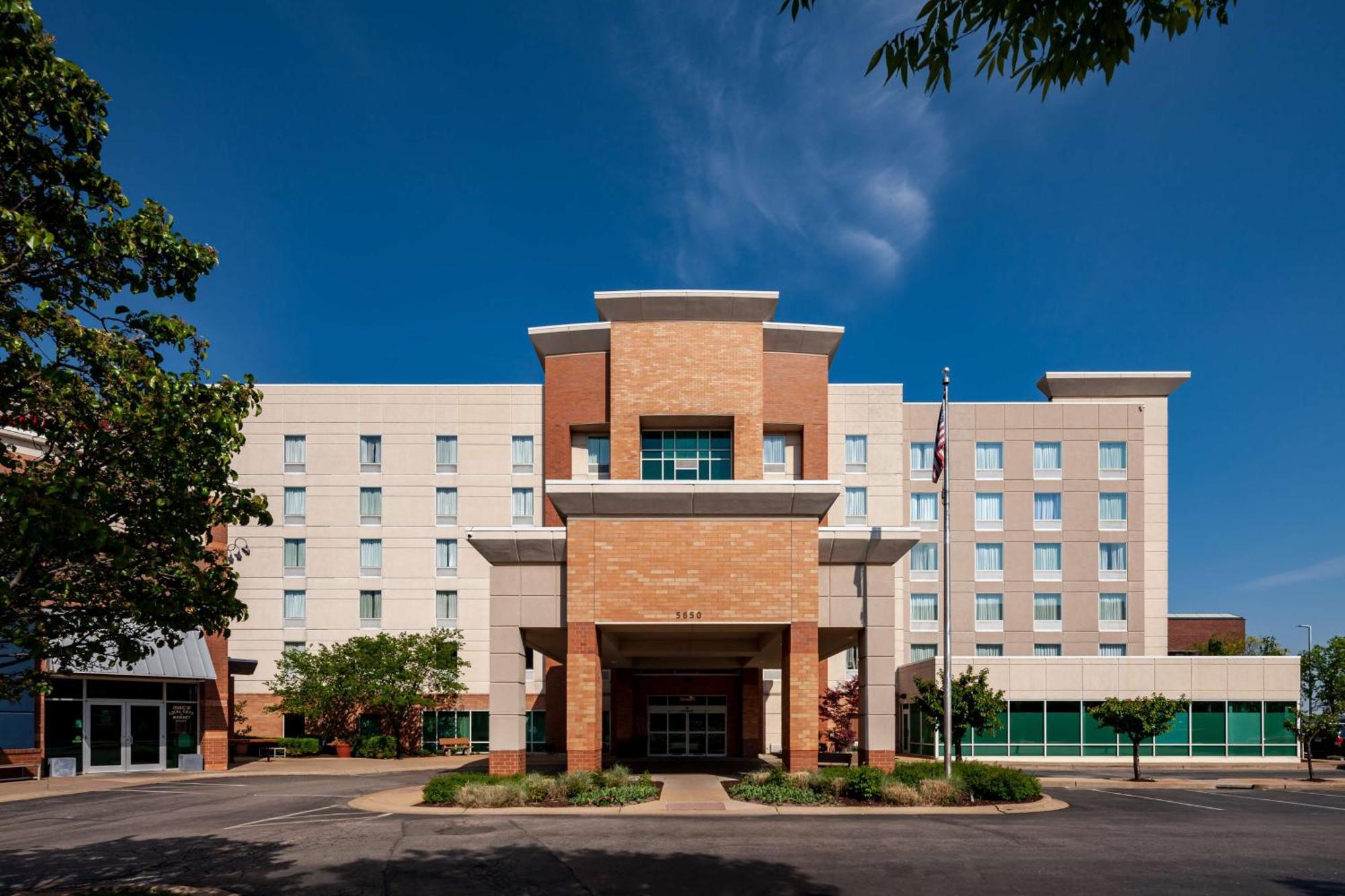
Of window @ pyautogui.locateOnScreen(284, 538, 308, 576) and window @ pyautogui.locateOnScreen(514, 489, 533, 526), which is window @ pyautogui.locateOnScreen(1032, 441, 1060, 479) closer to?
window @ pyautogui.locateOnScreen(514, 489, 533, 526)

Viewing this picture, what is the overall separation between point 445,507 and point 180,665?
18.4m

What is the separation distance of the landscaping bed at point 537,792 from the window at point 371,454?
31091 mm

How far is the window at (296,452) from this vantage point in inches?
2029

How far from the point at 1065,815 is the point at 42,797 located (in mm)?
28144

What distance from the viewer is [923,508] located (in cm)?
5394

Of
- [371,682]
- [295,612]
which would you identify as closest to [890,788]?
[371,682]

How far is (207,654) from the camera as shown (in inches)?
1444

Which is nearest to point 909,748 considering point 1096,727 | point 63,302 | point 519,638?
point 1096,727

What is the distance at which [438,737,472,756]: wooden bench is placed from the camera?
47.8 metres

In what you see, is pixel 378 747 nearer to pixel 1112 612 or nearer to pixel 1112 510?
pixel 1112 612

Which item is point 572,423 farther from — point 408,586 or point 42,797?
point 42,797

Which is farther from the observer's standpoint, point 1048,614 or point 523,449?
point 1048,614

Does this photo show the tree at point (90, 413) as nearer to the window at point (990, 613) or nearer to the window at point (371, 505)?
the window at point (371, 505)

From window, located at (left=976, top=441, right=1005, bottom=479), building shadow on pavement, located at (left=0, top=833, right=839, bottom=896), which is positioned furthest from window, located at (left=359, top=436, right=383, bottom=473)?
building shadow on pavement, located at (left=0, top=833, right=839, bottom=896)
